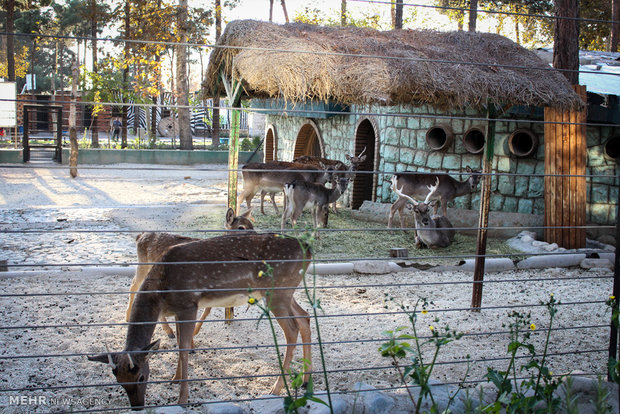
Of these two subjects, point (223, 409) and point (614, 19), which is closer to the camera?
point (223, 409)

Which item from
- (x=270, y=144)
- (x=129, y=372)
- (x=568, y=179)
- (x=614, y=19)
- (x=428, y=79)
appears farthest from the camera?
(x=270, y=144)

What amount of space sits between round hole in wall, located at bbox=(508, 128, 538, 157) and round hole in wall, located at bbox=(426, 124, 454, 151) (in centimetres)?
116

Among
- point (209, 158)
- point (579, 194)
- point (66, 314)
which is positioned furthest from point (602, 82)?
point (209, 158)

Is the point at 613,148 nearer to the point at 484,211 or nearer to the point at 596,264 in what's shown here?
the point at 596,264

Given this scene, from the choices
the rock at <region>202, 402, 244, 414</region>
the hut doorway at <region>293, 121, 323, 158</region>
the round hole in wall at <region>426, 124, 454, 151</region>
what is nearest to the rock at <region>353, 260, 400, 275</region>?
the round hole in wall at <region>426, 124, 454, 151</region>

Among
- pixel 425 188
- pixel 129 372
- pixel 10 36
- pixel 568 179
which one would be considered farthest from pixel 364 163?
pixel 10 36

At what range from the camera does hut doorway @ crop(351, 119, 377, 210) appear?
13.6 metres

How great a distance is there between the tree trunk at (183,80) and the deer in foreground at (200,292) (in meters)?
14.9

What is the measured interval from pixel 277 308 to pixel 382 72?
3.55 m

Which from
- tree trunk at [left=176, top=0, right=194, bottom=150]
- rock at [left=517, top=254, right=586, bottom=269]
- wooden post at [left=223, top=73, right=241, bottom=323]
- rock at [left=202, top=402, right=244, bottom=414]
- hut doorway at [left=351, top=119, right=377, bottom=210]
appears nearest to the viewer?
rock at [left=202, top=402, right=244, bottom=414]

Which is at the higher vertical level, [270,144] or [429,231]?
[270,144]

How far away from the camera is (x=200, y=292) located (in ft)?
14.8

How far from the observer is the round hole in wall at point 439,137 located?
11672 mm

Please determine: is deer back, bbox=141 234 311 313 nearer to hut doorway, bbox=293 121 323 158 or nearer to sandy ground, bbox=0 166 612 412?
sandy ground, bbox=0 166 612 412
